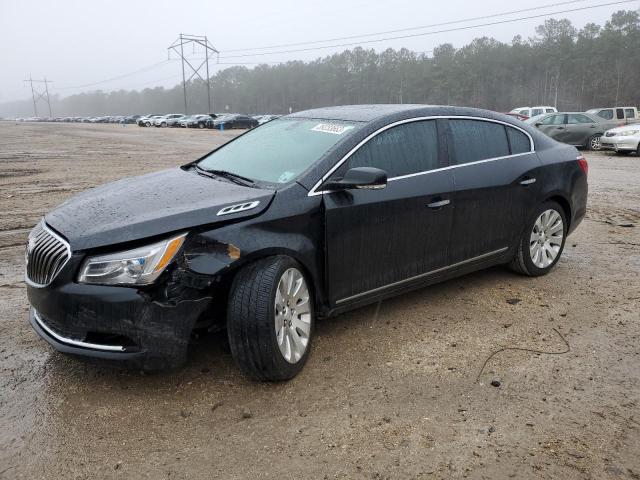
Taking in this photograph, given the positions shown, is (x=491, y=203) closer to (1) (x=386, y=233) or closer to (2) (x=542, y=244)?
(2) (x=542, y=244)

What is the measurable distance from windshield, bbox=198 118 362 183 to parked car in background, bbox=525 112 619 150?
17.9 meters

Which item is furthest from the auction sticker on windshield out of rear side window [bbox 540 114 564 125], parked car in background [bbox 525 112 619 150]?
rear side window [bbox 540 114 564 125]

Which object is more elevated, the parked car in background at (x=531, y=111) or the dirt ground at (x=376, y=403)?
the parked car in background at (x=531, y=111)

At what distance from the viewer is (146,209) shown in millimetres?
3234

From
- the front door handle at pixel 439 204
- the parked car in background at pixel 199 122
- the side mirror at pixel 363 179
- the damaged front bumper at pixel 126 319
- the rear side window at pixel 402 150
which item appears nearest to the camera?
the damaged front bumper at pixel 126 319

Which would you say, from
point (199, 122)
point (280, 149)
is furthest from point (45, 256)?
point (199, 122)

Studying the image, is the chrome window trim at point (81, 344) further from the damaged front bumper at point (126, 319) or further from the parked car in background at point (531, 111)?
Answer: the parked car in background at point (531, 111)

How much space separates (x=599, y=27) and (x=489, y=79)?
1629cm

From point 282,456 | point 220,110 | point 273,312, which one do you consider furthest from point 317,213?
point 220,110

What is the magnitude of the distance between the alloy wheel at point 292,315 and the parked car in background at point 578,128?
19.0 metres

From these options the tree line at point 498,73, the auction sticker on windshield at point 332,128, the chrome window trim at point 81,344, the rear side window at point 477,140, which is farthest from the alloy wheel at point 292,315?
the tree line at point 498,73

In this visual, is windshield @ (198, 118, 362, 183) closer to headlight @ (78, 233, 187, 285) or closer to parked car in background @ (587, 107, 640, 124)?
headlight @ (78, 233, 187, 285)

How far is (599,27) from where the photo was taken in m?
77.8

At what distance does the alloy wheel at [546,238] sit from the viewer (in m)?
5.10
